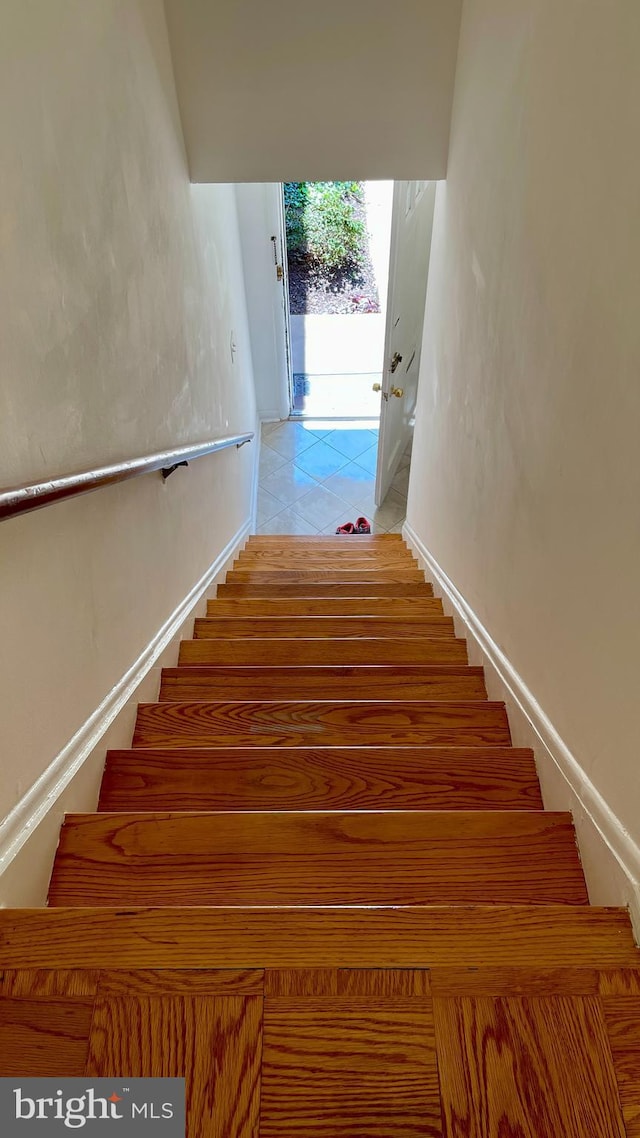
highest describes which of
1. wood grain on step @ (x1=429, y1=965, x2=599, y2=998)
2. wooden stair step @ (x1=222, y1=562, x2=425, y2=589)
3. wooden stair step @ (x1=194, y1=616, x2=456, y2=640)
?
wood grain on step @ (x1=429, y1=965, x2=599, y2=998)

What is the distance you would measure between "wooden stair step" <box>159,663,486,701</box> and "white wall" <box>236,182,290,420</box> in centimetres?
360

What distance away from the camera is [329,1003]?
85 cm

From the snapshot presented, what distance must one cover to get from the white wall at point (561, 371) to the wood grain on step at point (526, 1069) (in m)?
0.29

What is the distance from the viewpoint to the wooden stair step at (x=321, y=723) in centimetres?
161

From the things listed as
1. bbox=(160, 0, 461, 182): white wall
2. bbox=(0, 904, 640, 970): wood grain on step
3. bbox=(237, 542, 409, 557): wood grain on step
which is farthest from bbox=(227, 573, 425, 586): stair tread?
bbox=(0, 904, 640, 970): wood grain on step

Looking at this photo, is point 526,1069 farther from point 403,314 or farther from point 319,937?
point 403,314

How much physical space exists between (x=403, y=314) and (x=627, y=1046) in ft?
13.2

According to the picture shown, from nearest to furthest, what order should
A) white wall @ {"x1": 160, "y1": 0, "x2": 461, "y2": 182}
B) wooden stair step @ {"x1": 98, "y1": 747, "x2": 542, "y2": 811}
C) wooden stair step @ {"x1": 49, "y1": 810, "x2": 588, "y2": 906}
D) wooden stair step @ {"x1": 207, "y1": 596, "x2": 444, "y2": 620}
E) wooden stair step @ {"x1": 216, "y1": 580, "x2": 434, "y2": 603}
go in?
wooden stair step @ {"x1": 49, "y1": 810, "x2": 588, "y2": 906} < wooden stair step @ {"x1": 98, "y1": 747, "x2": 542, "y2": 811} < white wall @ {"x1": 160, "y1": 0, "x2": 461, "y2": 182} < wooden stair step @ {"x1": 207, "y1": 596, "x2": 444, "y2": 620} < wooden stair step @ {"x1": 216, "y1": 580, "x2": 434, "y2": 603}

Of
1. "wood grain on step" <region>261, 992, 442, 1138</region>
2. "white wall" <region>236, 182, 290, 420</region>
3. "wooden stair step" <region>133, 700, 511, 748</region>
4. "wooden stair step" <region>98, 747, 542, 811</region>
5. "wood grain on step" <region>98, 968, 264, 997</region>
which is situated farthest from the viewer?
"white wall" <region>236, 182, 290, 420</region>

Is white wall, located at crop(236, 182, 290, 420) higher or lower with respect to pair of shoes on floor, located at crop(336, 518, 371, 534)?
higher

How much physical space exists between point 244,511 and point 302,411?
2.11 metres

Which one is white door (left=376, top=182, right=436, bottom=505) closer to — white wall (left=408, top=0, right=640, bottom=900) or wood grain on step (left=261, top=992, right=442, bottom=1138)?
white wall (left=408, top=0, right=640, bottom=900)

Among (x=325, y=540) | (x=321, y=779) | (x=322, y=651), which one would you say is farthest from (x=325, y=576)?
(x=321, y=779)

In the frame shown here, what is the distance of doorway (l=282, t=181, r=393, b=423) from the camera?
5.43 m
